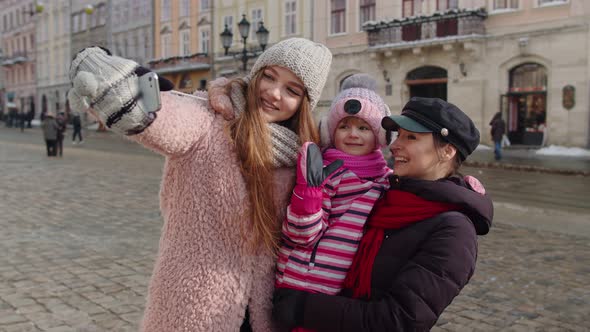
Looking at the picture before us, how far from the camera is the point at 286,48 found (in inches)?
79.5

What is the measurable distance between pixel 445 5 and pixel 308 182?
25103 millimetres

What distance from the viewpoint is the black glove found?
186cm

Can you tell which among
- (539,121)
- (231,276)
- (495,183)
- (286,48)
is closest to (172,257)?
(231,276)

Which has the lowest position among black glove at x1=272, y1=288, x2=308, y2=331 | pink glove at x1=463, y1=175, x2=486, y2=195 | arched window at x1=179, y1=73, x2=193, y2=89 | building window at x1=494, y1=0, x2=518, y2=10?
black glove at x1=272, y1=288, x2=308, y2=331

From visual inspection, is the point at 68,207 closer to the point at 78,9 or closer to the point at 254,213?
the point at 254,213

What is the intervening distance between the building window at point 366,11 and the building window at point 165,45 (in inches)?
696

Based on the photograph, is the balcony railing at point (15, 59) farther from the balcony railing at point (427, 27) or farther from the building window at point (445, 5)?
the building window at point (445, 5)

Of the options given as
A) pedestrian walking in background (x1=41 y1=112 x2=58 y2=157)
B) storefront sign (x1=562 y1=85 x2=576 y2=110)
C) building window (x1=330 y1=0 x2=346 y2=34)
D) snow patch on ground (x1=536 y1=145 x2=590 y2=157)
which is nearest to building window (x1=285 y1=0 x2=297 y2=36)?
building window (x1=330 y1=0 x2=346 y2=34)

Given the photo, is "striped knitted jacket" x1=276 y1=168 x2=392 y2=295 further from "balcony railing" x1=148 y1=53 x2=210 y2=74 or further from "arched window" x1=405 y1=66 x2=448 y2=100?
"balcony railing" x1=148 y1=53 x2=210 y2=74

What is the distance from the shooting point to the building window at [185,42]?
40381 millimetres

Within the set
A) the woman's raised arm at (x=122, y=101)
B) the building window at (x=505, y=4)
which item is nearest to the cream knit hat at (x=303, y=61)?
the woman's raised arm at (x=122, y=101)

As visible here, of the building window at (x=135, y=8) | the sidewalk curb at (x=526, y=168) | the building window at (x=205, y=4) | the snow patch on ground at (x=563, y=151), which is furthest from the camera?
the building window at (x=135, y=8)

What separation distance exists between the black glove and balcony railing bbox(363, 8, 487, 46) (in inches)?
937

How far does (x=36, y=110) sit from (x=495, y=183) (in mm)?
54910
